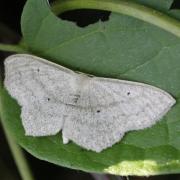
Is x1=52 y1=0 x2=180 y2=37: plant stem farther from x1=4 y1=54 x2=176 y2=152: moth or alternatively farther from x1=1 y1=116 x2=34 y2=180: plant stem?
x1=1 y1=116 x2=34 y2=180: plant stem

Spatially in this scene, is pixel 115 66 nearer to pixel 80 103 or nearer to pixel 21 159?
pixel 80 103

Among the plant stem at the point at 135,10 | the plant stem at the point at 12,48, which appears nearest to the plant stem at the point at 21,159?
the plant stem at the point at 12,48

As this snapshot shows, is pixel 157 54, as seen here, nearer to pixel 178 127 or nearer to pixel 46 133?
pixel 178 127

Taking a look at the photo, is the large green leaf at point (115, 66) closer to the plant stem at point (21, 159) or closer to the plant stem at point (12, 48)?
the plant stem at point (12, 48)

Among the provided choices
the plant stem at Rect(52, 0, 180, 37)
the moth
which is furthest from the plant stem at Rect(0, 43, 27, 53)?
the plant stem at Rect(52, 0, 180, 37)

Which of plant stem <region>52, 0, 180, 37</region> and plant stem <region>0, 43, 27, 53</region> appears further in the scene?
plant stem <region>0, 43, 27, 53</region>

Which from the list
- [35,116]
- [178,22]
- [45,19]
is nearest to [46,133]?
[35,116]
